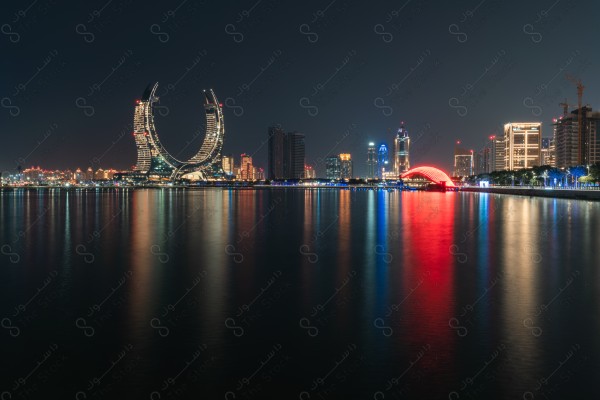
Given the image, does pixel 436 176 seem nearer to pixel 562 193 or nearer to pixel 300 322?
pixel 562 193

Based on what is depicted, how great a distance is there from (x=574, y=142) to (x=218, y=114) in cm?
11282

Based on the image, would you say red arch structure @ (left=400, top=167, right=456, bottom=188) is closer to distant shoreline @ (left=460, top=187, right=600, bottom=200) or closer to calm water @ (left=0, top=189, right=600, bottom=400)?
distant shoreline @ (left=460, top=187, right=600, bottom=200)

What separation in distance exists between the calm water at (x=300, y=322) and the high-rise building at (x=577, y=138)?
167m

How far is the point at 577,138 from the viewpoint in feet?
573

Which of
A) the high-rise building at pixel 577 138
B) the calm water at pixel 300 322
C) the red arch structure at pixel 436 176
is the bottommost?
the calm water at pixel 300 322

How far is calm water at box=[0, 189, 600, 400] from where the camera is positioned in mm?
8656

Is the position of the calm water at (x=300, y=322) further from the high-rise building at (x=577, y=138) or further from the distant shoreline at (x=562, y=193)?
A: the high-rise building at (x=577, y=138)

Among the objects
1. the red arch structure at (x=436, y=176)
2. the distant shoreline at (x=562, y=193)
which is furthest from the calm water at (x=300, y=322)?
the red arch structure at (x=436, y=176)

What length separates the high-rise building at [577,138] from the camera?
17288 cm

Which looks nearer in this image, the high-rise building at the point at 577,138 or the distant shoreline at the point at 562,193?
the distant shoreline at the point at 562,193

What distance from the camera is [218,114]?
190500 mm

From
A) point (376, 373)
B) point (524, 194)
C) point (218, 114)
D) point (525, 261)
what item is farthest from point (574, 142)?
point (376, 373)

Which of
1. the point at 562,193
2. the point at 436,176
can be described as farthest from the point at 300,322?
the point at 436,176

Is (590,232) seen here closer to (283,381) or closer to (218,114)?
(283,381)
